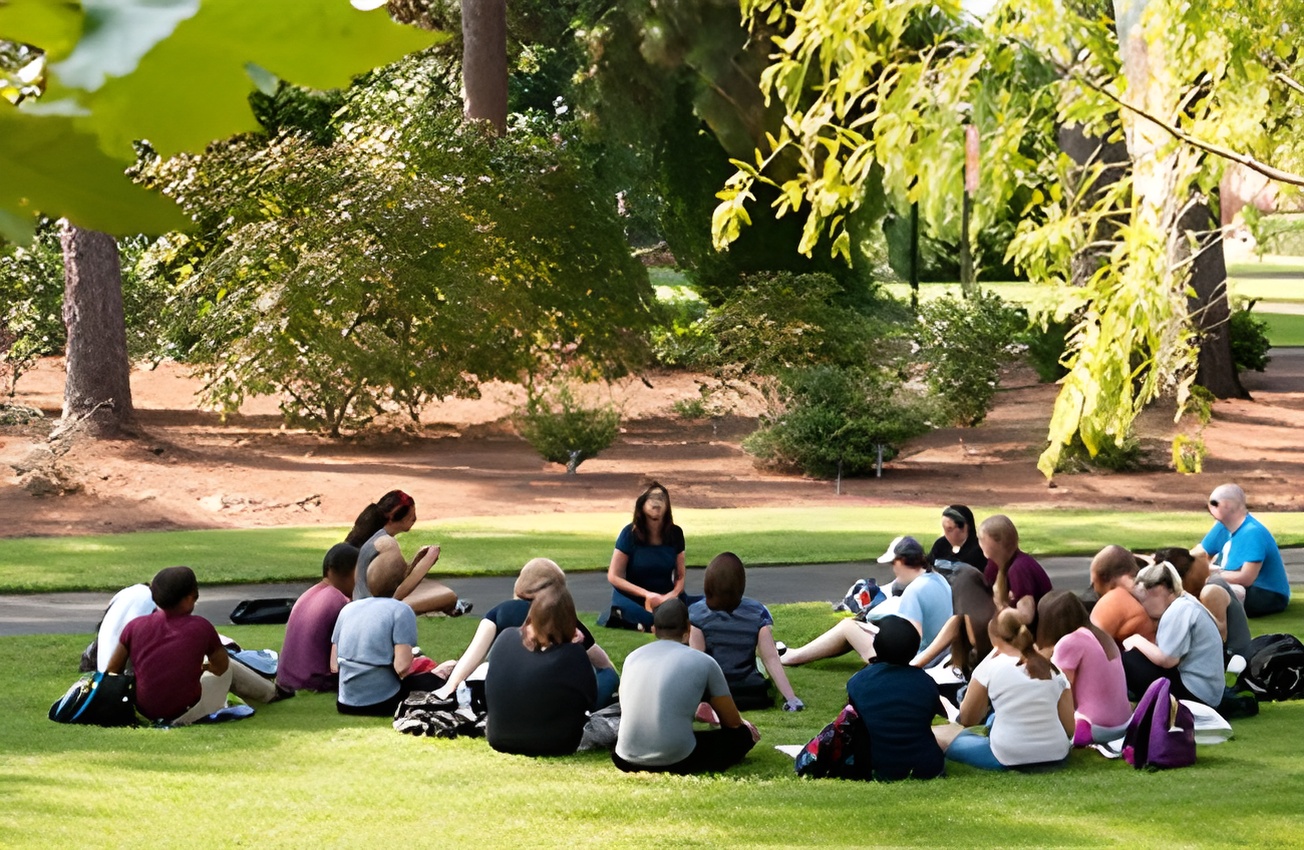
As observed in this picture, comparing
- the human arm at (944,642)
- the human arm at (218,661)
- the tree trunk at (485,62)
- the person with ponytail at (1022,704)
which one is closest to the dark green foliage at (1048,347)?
the tree trunk at (485,62)

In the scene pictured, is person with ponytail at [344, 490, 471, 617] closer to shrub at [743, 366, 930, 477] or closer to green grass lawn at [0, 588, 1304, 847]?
green grass lawn at [0, 588, 1304, 847]

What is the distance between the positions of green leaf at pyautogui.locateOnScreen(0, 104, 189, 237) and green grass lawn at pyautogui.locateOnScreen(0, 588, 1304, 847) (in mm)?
6047

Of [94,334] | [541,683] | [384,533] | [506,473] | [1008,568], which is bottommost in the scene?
[541,683]

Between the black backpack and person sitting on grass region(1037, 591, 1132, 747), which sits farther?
the black backpack

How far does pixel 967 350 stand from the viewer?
28422 mm

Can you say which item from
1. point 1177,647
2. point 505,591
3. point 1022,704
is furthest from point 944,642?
point 505,591

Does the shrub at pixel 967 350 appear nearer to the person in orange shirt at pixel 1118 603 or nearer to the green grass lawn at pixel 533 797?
the person in orange shirt at pixel 1118 603

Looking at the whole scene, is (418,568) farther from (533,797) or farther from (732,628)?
(533,797)

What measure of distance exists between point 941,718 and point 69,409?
656 inches

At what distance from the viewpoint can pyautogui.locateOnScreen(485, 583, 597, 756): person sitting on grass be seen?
793 centimetres

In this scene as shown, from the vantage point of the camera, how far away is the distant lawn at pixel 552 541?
14.5 metres

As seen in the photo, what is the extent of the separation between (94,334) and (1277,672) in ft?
57.8

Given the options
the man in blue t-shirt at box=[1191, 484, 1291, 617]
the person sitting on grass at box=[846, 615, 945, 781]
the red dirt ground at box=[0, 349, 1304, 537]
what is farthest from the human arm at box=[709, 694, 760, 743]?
the red dirt ground at box=[0, 349, 1304, 537]

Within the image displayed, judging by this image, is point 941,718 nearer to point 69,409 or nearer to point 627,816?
point 627,816
